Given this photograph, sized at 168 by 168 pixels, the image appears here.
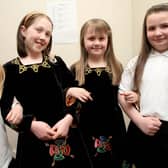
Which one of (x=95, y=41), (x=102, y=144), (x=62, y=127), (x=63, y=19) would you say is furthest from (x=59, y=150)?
(x=63, y=19)

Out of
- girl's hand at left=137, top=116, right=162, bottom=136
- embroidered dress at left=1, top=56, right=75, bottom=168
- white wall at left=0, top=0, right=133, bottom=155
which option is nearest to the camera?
girl's hand at left=137, top=116, right=162, bottom=136

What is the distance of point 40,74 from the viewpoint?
1.25 m

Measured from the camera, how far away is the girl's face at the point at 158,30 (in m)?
1.16

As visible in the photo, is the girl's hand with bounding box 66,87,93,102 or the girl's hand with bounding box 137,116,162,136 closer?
the girl's hand with bounding box 137,116,162,136

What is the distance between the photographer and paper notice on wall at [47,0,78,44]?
71.9 inches

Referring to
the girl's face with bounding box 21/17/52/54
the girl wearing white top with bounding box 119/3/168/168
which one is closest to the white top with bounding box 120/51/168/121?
the girl wearing white top with bounding box 119/3/168/168

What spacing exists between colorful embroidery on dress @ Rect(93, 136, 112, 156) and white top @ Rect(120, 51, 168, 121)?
284mm

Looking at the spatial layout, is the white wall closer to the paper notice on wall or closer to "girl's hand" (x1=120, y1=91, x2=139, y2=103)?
the paper notice on wall

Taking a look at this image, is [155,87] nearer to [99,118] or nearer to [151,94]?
[151,94]

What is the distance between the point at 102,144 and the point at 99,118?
134 millimetres

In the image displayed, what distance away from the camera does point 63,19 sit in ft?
6.06

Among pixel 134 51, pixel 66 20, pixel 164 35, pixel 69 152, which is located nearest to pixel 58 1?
pixel 66 20

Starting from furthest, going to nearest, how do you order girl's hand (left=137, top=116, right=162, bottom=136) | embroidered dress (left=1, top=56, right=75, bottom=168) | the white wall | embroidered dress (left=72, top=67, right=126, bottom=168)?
the white wall, embroidered dress (left=72, top=67, right=126, bottom=168), embroidered dress (left=1, top=56, right=75, bottom=168), girl's hand (left=137, top=116, right=162, bottom=136)

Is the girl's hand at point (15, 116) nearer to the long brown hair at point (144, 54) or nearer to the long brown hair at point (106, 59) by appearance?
the long brown hair at point (106, 59)
